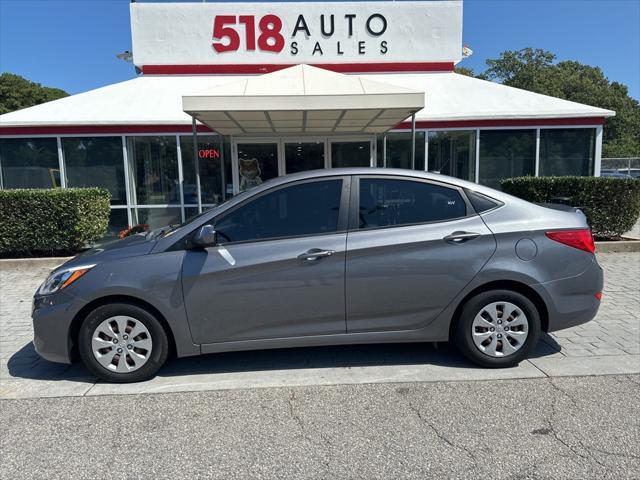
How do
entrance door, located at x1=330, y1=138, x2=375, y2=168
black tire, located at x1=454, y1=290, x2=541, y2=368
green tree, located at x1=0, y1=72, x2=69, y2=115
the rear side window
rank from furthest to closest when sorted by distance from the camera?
1. green tree, located at x1=0, y1=72, x2=69, y2=115
2. entrance door, located at x1=330, y1=138, x2=375, y2=168
3. the rear side window
4. black tire, located at x1=454, y1=290, x2=541, y2=368

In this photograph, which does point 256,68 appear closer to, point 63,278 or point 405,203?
point 405,203


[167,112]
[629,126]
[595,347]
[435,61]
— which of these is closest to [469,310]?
[595,347]

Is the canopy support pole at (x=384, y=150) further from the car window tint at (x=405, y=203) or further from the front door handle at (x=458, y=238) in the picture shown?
the front door handle at (x=458, y=238)

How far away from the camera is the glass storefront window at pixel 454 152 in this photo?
34.1 feet

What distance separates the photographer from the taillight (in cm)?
378

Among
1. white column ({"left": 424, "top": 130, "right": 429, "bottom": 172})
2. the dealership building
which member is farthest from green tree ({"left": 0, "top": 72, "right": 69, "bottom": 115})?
white column ({"left": 424, "top": 130, "right": 429, "bottom": 172})

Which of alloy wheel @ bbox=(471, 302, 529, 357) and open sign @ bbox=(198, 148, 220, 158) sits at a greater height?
open sign @ bbox=(198, 148, 220, 158)

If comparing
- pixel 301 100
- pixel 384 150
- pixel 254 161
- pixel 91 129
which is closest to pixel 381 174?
pixel 301 100

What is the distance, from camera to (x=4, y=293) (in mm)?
6703

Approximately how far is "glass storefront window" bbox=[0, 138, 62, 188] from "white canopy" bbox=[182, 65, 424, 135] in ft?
14.4

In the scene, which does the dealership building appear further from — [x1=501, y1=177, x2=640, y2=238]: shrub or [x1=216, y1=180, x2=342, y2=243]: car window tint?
[x1=216, y1=180, x2=342, y2=243]: car window tint

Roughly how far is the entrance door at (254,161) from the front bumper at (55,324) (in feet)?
23.1

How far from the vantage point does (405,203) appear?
385 centimetres

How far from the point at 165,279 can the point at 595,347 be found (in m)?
4.06
